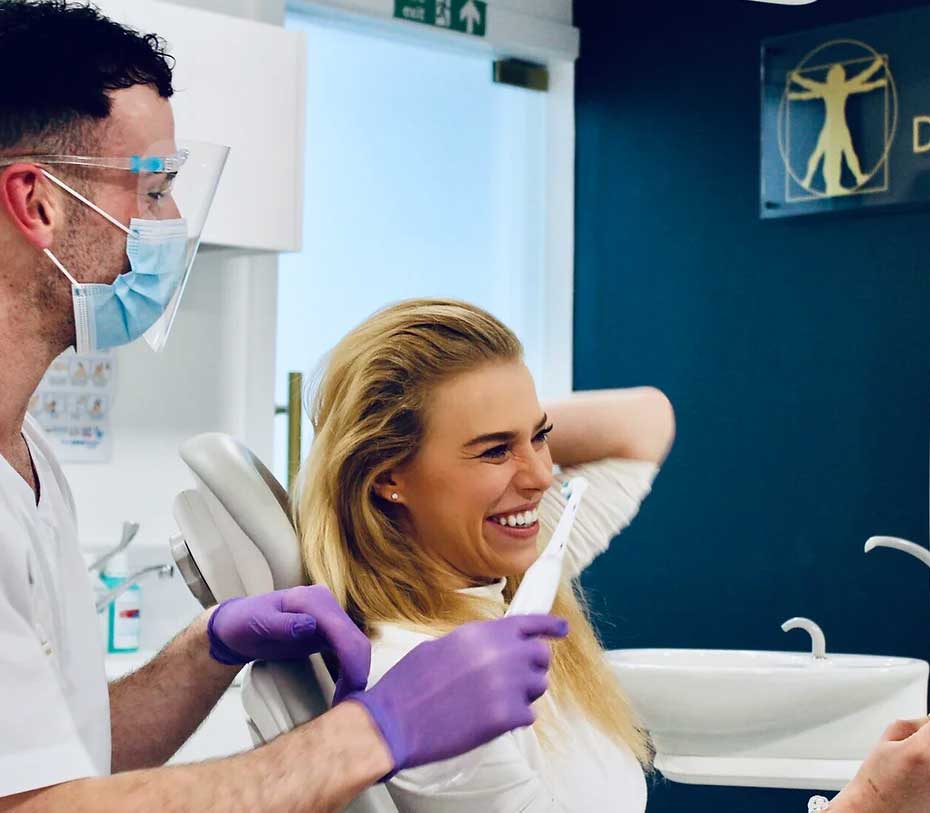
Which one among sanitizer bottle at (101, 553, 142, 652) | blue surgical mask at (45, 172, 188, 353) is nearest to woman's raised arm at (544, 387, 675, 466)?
blue surgical mask at (45, 172, 188, 353)

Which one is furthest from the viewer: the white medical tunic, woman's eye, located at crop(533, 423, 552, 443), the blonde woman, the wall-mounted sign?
the wall-mounted sign

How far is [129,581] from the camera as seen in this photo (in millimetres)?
2855

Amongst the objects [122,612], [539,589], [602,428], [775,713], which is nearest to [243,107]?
[122,612]

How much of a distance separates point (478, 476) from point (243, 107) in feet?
5.29

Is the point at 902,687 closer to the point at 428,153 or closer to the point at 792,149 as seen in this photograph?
the point at 792,149

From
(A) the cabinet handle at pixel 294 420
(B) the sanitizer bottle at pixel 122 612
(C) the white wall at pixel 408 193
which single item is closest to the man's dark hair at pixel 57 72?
(B) the sanitizer bottle at pixel 122 612

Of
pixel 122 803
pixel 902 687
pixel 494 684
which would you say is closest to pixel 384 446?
pixel 494 684

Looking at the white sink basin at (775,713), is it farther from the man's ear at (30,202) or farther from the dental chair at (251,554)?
the man's ear at (30,202)

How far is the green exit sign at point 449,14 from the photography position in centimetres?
377

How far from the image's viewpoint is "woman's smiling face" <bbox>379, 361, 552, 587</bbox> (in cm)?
161

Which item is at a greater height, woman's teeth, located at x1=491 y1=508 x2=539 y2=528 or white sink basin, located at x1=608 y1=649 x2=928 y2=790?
woman's teeth, located at x1=491 y1=508 x2=539 y2=528

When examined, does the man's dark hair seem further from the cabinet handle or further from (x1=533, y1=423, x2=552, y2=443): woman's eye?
the cabinet handle

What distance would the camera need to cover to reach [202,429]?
337 cm

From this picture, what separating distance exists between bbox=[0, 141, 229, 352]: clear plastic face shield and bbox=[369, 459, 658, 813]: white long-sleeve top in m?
0.48
